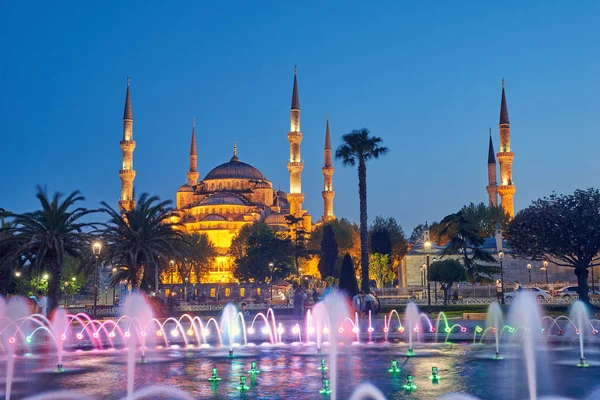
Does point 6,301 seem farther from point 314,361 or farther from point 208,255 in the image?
point 208,255

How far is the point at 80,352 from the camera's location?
1678 cm

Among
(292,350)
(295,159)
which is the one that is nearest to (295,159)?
(295,159)

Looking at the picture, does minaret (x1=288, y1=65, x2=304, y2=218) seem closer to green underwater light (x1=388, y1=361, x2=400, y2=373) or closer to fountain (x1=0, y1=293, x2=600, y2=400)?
fountain (x1=0, y1=293, x2=600, y2=400)

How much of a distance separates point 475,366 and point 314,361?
3117mm

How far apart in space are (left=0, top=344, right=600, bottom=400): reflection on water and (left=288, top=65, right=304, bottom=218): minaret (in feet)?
203

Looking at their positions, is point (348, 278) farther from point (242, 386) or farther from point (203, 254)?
point (203, 254)

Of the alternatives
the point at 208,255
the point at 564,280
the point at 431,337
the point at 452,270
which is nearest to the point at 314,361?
the point at 431,337

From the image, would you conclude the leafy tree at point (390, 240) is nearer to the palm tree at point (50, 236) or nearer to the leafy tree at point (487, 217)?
the leafy tree at point (487, 217)

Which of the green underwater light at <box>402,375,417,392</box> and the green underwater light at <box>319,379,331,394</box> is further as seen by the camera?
the green underwater light at <box>402,375,417,392</box>

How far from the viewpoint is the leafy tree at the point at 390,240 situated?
63281mm

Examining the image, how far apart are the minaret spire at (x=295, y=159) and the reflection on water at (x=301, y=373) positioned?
2431 inches

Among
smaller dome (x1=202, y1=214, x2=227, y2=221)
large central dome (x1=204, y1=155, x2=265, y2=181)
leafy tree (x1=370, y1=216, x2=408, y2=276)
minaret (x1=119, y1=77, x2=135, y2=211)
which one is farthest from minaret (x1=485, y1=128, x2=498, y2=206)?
minaret (x1=119, y1=77, x2=135, y2=211)

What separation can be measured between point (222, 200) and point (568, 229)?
6359cm

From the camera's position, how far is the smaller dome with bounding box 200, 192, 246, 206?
91188 mm
